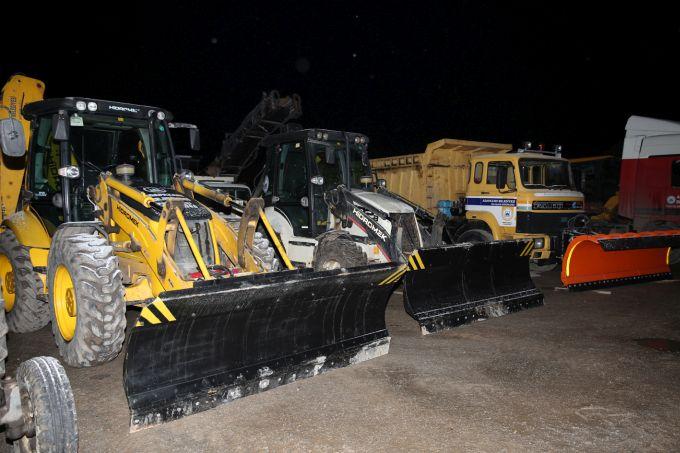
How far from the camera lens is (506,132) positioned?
37875 millimetres

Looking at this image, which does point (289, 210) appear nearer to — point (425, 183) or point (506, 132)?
point (425, 183)

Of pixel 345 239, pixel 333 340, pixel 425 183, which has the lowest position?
pixel 333 340

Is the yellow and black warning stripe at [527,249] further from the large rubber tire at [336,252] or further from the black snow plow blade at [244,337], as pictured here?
the black snow plow blade at [244,337]

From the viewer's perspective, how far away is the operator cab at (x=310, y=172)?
306 inches

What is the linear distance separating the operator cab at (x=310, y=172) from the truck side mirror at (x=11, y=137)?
427 cm

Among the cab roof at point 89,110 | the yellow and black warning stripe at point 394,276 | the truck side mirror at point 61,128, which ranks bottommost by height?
the yellow and black warning stripe at point 394,276

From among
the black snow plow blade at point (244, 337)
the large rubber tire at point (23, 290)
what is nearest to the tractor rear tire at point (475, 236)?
the black snow plow blade at point (244, 337)

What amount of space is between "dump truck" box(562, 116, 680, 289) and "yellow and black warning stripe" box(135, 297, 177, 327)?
669 centimetres

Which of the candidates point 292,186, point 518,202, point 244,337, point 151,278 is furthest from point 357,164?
point 244,337

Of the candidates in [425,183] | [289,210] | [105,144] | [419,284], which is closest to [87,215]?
[105,144]

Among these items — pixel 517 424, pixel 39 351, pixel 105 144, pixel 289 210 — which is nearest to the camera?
pixel 517 424

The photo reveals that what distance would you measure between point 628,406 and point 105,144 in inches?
239

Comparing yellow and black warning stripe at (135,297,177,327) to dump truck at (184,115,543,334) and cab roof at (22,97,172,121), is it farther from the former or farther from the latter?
cab roof at (22,97,172,121)

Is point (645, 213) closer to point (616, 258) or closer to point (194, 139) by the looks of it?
point (616, 258)
